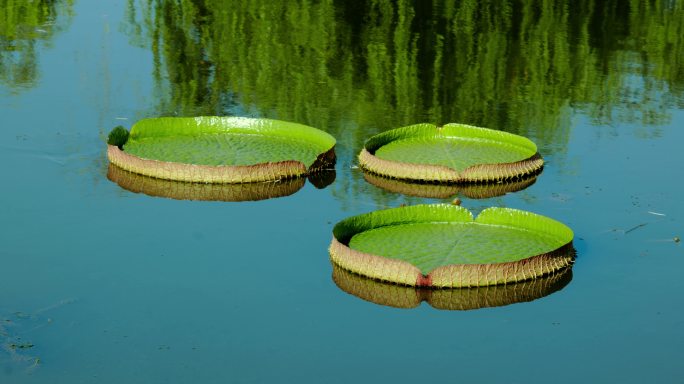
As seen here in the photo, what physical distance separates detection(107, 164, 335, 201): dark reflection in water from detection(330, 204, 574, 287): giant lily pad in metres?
1.14

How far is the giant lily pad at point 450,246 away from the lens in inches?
252

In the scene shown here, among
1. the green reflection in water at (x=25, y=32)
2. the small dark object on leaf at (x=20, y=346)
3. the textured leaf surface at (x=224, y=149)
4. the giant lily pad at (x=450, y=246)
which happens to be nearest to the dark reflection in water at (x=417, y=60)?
the textured leaf surface at (x=224, y=149)

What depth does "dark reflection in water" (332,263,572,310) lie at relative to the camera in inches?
249

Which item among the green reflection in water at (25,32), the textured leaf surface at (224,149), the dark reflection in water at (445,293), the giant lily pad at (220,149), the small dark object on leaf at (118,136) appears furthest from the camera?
the green reflection in water at (25,32)

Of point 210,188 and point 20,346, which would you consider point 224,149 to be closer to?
point 210,188

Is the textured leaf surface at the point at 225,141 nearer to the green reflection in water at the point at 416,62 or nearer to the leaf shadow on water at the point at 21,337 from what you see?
the green reflection in water at the point at 416,62

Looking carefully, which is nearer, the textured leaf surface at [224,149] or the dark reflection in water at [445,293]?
the dark reflection in water at [445,293]

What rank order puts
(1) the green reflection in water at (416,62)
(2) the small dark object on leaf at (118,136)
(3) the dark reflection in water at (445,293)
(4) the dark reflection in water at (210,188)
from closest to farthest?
(3) the dark reflection in water at (445,293) → (4) the dark reflection in water at (210,188) → (2) the small dark object on leaf at (118,136) → (1) the green reflection in water at (416,62)

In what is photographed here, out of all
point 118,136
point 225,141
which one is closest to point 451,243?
point 225,141

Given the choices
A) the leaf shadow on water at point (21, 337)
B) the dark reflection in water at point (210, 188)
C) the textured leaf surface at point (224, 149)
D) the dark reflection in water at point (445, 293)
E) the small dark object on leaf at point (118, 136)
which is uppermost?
the small dark object on leaf at point (118, 136)

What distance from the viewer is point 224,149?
8570 millimetres

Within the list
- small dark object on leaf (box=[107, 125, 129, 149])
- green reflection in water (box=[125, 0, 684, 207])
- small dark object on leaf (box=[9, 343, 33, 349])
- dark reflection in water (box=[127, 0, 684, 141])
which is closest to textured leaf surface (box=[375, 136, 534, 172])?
green reflection in water (box=[125, 0, 684, 207])

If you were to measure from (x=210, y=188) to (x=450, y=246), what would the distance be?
6.11ft

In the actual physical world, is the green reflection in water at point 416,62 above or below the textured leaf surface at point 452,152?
above
